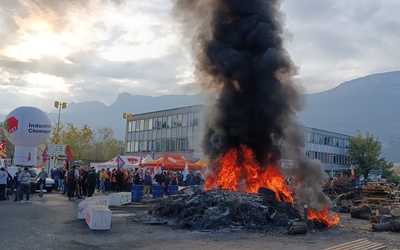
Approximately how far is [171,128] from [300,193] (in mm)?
44077

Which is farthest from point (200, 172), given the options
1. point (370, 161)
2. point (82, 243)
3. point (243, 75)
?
point (370, 161)

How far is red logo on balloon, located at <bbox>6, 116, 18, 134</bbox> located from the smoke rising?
52.4 feet

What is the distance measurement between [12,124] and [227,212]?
2039 centimetres

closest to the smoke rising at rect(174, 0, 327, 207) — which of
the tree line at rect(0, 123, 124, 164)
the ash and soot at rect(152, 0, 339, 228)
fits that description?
the ash and soot at rect(152, 0, 339, 228)

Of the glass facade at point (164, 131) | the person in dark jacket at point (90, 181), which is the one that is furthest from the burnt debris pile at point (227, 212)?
the glass facade at point (164, 131)

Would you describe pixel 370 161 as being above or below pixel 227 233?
above

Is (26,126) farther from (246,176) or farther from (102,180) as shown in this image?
(246,176)

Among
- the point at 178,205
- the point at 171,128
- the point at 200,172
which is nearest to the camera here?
the point at 178,205

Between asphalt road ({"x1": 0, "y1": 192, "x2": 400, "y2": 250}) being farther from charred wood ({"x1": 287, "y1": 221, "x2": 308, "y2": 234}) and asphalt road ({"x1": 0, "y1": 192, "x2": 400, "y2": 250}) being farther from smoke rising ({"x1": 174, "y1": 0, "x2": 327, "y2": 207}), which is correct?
smoke rising ({"x1": 174, "y1": 0, "x2": 327, "y2": 207})

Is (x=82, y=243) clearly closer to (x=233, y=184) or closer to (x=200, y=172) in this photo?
(x=233, y=184)

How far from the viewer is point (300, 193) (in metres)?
16.3

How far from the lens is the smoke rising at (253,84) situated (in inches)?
682

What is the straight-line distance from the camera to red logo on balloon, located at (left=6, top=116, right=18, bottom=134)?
88.6ft

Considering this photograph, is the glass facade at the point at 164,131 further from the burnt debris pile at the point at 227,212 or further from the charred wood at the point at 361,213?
the burnt debris pile at the point at 227,212
